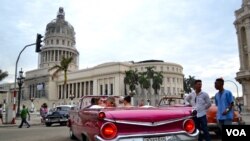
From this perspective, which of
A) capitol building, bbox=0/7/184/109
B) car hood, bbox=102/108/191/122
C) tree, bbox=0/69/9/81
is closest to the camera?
car hood, bbox=102/108/191/122

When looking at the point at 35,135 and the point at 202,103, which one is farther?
the point at 35,135

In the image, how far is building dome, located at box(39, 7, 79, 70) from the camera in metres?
110

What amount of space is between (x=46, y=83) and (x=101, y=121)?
107276 millimetres

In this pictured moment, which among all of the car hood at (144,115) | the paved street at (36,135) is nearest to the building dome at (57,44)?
the paved street at (36,135)

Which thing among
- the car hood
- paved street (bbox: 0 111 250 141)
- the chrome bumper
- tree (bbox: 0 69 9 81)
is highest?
tree (bbox: 0 69 9 81)

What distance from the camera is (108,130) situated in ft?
14.8

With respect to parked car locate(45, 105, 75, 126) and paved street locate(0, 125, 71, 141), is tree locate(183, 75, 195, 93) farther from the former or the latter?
paved street locate(0, 125, 71, 141)

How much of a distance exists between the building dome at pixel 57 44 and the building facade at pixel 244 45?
241 feet

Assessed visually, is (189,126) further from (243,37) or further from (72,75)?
(72,75)

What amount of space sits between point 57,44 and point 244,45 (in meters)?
78.6

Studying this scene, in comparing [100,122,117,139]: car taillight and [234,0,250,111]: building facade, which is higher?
[234,0,250,111]: building facade

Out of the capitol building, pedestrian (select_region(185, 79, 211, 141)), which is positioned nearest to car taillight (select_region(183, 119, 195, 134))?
pedestrian (select_region(185, 79, 211, 141))

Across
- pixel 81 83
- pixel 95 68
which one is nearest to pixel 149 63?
pixel 95 68

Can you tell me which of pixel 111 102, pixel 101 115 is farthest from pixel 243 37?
pixel 101 115
